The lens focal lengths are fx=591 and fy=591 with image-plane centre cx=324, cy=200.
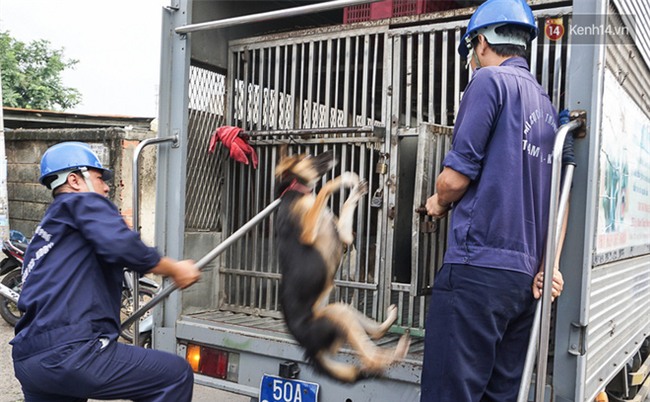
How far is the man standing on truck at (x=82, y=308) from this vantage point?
2312 mm

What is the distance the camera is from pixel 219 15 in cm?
361

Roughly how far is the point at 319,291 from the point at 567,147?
3.69 feet

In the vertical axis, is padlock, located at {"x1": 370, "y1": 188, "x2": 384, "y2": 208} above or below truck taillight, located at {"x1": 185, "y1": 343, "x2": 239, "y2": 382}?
above

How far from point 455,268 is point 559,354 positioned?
608 millimetres

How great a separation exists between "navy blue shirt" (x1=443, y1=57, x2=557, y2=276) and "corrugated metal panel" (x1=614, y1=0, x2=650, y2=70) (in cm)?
84

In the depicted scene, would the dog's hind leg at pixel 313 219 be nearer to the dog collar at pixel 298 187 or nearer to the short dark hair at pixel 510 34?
the dog collar at pixel 298 187

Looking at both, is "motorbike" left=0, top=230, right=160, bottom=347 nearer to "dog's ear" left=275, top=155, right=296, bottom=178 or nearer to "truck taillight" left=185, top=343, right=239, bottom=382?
"truck taillight" left=185, top=343, right=239, bottom=382

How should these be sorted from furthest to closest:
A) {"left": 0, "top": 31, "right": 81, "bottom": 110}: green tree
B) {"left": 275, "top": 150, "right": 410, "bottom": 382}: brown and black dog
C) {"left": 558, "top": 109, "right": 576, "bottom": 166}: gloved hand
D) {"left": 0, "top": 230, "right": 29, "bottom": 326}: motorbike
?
{"left": 0, "top": 31, "right": 81, "bottom": 110}: green tree
{"left": 0, "top": 230, "right": 29, "bottom": 326}: motorbike
{"left": 275, "top": 150, "right": 410, "bottom": 382}: brown and black dog
{"left": 558, "top": 109, "right": 576, "bottom": 166}: gloved hand

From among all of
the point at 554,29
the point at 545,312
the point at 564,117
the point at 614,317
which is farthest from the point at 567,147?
the point at 614,317

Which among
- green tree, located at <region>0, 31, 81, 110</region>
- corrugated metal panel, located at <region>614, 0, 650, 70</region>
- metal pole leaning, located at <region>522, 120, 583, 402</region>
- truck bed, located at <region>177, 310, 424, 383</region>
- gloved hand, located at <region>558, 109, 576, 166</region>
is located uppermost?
green tree, located at <region>0, 31, 81, 110</region>

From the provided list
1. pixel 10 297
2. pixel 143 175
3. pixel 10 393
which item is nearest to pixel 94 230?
pixel 10 393

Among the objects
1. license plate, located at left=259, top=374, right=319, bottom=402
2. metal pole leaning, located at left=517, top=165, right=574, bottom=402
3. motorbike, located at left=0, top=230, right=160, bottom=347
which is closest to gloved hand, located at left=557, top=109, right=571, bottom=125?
metal pole leaning, located at left=517, top=165, right=574, bottom=402

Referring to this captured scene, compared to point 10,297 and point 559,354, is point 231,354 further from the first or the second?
point 10,297

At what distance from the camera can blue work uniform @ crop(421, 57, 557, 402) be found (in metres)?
2.07
